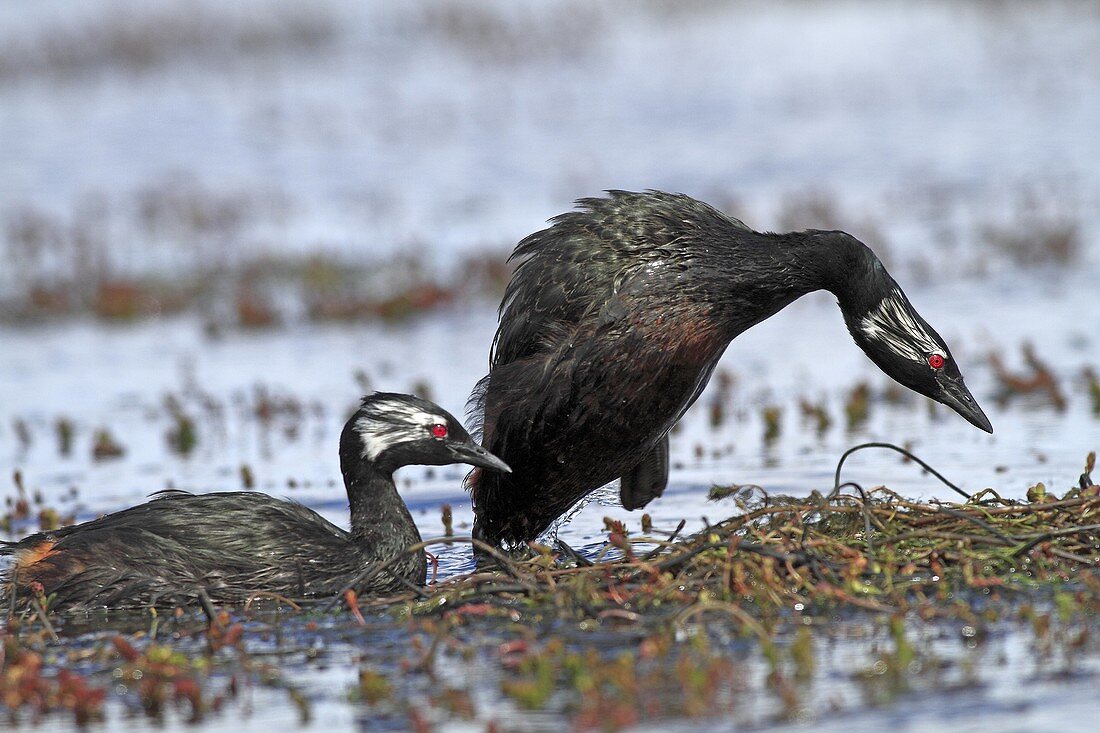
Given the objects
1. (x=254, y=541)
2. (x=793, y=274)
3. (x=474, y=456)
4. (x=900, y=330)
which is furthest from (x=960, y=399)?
(x=254, y=541)

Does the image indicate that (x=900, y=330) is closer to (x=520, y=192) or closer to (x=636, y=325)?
(x=636, y=325)

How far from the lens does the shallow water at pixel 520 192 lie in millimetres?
9930

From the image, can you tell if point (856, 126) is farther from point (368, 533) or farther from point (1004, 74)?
point (368, 533)

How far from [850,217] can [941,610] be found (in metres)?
12.5

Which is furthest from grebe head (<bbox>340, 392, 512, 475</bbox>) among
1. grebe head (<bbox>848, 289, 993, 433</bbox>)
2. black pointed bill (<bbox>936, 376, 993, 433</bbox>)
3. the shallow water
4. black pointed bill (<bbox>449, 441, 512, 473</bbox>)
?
black pointed bill (<bbox>936, 376, 993, 433</bbox>)

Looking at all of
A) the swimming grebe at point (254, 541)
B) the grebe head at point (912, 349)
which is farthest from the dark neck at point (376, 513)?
the grebe head at point (912, 349)

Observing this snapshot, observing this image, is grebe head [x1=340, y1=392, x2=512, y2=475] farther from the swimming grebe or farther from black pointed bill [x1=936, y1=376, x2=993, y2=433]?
black pointed bill [x1=936, y1=376, x2=993, y2=433]

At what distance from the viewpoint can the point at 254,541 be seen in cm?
A: 729

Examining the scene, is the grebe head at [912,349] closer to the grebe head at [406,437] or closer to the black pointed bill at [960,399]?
the black pointed bill at [960,399]

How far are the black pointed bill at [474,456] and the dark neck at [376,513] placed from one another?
34 centimetres

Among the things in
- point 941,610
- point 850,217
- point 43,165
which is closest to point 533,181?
point 850,217

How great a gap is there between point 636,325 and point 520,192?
13458mm

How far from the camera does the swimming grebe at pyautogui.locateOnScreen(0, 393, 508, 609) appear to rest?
706 cm

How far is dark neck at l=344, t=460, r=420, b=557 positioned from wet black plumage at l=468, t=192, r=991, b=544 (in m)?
0.69
